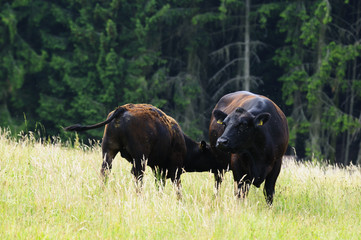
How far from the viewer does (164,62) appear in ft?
80.5

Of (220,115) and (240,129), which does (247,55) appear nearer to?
(220,115)

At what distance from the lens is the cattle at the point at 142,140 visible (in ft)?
24.9

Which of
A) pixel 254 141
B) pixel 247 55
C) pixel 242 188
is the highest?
pixel 254 141

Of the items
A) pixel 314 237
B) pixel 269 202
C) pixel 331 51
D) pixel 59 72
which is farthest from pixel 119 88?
pixel 314 237

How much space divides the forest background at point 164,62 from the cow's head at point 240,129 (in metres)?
16.1

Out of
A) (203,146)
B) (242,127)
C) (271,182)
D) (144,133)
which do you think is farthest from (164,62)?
(242,127)

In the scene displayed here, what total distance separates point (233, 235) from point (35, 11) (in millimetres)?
21911

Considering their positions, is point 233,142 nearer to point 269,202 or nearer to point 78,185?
point 269,202

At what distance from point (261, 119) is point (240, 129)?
0.31 metres

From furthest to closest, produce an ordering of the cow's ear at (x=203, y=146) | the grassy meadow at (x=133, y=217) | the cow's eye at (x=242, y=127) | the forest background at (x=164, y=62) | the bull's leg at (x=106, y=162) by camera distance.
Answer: the forest background at (x=164, y=62)
the cow's ear at (x=203, y=146)
the bull's leg at (x=106, y=162)
the cow's eye at (x=242, y=127)
the grassy meadow at (x=133, y=217)

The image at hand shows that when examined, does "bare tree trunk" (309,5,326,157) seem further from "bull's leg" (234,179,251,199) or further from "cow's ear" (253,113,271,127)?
"cow's ear" (253,113,271,127)

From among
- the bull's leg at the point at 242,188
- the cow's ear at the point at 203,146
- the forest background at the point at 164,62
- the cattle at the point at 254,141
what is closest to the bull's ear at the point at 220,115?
the cattle at the point at 254,141

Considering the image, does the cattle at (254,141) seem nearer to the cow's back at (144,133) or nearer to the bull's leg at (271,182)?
the bull's leg at (271,182)

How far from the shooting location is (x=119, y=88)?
24.2 metres
